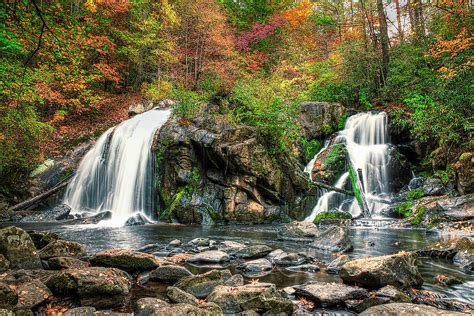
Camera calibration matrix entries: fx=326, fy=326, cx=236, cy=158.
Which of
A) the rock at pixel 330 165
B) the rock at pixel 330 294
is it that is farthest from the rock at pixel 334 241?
the rock at pixel 330 165

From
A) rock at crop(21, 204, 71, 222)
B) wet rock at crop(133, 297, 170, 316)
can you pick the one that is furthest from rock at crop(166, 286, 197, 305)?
rock at crop(21, 204, 71, 222)

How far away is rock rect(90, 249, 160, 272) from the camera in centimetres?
588

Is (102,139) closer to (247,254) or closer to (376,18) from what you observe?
(247,254)

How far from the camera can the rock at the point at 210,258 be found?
6.92 m

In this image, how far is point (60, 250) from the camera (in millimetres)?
6793

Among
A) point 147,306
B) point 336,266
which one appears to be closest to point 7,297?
point 147,306

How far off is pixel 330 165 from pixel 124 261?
12.5 m

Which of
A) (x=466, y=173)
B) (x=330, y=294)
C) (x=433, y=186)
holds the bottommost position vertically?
(x=330, y=294)

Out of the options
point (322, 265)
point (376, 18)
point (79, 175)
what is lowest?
point (322, 265)

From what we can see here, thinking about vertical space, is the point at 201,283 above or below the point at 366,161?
below

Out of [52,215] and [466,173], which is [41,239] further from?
[466,173]

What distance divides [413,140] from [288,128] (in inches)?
282

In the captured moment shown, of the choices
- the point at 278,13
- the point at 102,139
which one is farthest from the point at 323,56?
the point at 102,139

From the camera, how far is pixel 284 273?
6125mm
